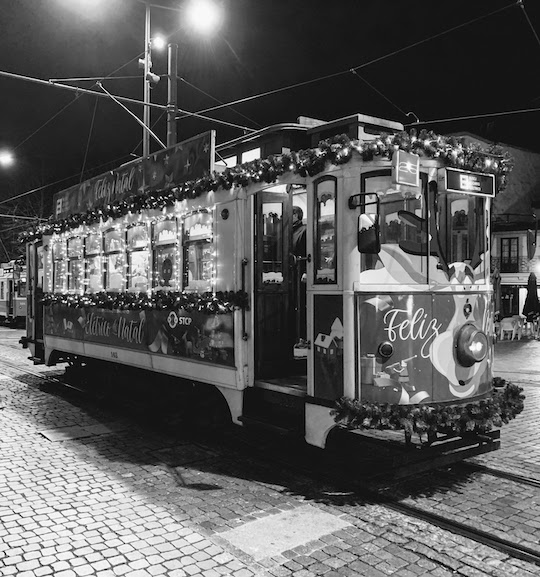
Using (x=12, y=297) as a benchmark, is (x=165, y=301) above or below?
above

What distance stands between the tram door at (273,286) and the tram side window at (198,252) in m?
0.71

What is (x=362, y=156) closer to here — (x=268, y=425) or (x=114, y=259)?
(x=268, y=425)

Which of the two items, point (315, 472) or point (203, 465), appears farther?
point (203, 465)

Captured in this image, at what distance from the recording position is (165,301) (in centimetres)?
795

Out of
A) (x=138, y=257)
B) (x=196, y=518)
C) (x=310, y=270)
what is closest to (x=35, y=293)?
(x=138, y=257)

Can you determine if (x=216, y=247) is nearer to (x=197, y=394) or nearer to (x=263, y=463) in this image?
(x=197, y=394)

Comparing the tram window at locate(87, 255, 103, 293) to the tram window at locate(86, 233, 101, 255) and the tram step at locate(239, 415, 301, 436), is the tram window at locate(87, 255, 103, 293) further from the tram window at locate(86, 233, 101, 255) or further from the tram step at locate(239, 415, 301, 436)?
the tram step at locate(239, 415, 301, 436)

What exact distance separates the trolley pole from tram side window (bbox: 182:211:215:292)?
5.78 m

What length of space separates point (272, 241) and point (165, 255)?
6.27 ft

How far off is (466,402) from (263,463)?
2236mm

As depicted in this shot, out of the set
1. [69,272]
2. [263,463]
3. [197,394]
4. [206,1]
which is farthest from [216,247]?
[206,1]

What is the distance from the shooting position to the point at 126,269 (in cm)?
915

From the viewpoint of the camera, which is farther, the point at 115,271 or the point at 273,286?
the point at 115,271

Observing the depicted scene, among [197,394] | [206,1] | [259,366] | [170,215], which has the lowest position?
[197,394]
